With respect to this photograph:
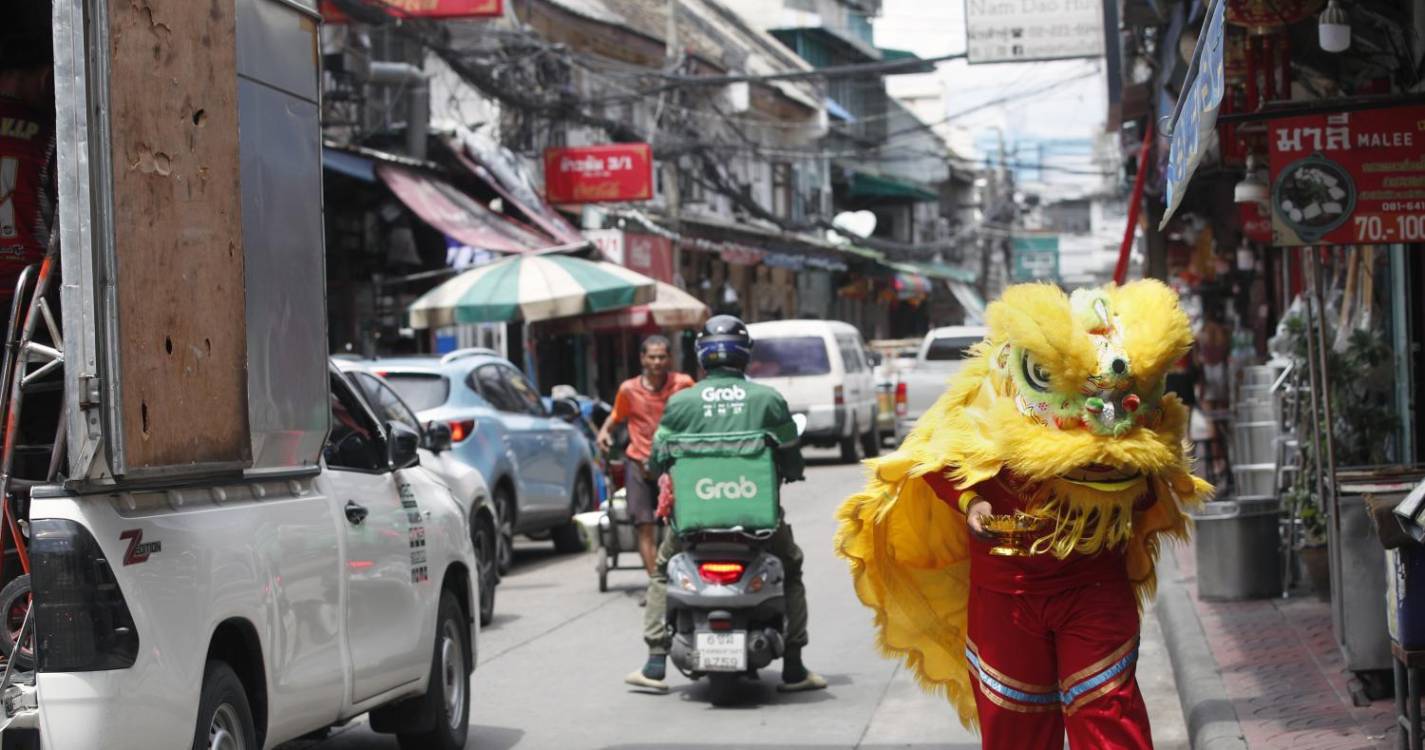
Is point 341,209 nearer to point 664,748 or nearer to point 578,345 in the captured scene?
point 578,345

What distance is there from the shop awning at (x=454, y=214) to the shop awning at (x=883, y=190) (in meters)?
32.3

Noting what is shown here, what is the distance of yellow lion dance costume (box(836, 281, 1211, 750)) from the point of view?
16.3ft

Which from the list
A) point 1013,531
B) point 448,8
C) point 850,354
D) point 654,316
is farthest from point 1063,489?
point 850,354

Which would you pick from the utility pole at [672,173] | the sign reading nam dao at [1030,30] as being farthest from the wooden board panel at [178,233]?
the utility pole at [672,173]

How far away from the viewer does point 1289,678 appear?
8.12 metres

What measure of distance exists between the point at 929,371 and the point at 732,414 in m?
18.6

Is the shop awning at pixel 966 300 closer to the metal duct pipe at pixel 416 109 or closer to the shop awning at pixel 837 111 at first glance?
the shop awning at pixel 837 111

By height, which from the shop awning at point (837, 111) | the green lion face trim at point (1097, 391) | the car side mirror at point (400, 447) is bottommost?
the car side mirror at point (400, 447)

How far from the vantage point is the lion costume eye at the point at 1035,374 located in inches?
199

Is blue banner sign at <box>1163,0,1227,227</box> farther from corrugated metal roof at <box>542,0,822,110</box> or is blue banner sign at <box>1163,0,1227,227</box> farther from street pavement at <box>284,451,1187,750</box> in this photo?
corrugated metal roof at <box>542,0,822,110</box>

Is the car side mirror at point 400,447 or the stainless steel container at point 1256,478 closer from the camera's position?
the car side mirror at point 400,447

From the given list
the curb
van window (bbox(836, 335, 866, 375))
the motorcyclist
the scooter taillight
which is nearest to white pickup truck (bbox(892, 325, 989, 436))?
van window (bbox(836, 335, 866, 375))

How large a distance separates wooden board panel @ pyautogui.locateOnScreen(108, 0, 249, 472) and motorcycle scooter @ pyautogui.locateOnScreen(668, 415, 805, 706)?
329 cm

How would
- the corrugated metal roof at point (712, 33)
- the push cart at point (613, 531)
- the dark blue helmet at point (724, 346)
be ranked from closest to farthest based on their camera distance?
the dark blue helmet at point (724, 346)
the push cart at point (613, 531)
the corrugated metal roof at point (712, 33)
